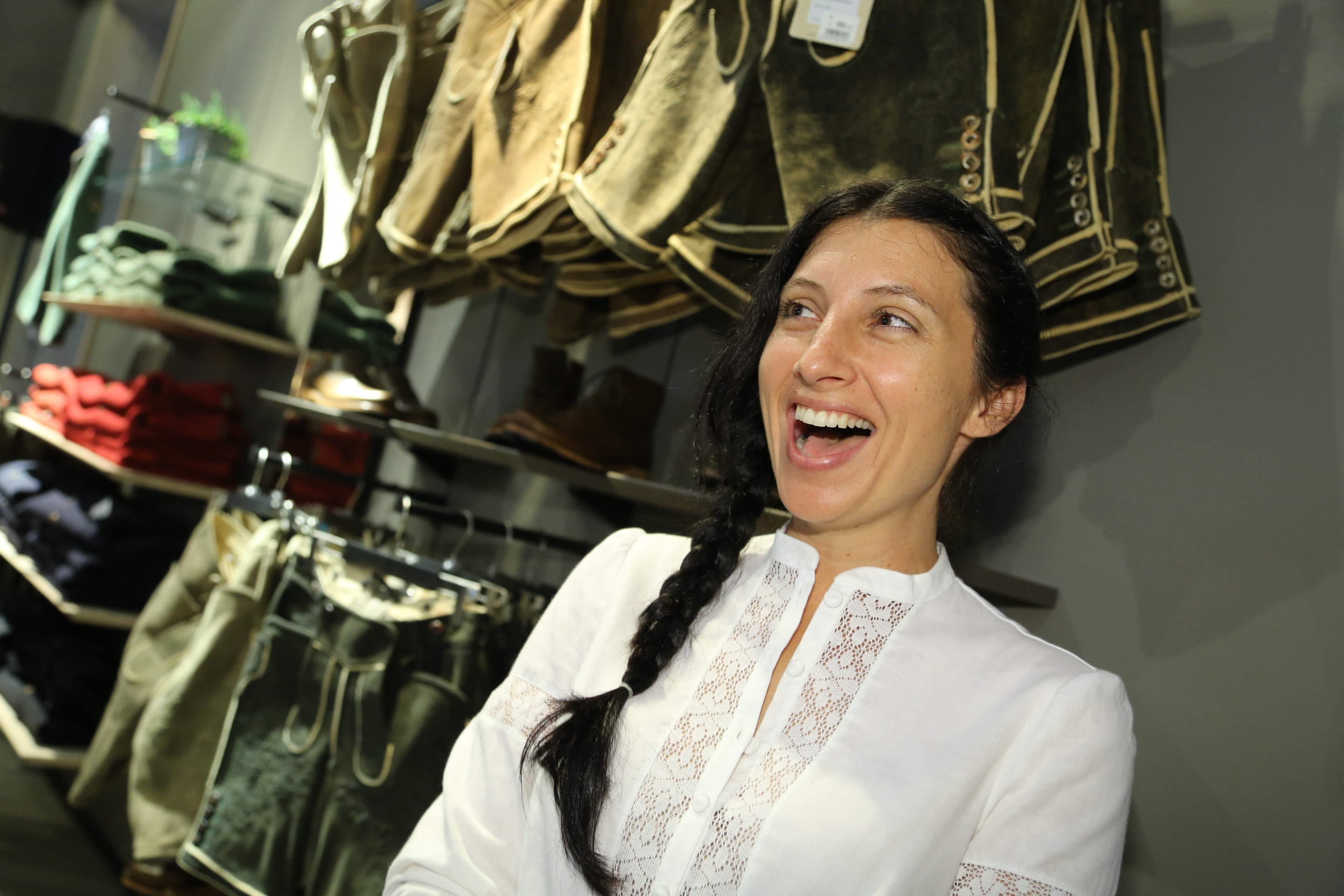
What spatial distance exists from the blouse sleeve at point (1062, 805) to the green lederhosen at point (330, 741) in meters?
0.98

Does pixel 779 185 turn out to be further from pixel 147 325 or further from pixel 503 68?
pixel 147 325

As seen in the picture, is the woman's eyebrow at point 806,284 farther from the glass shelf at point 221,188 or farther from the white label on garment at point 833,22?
the glass shelf at point 221,188

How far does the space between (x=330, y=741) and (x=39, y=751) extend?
1.81m

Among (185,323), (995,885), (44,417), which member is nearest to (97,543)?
(185,323)

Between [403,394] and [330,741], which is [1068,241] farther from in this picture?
[403,394]

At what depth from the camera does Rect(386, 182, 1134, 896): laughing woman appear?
0.92m

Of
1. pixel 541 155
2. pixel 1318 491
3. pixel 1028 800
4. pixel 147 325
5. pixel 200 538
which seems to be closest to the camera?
pixel 1028 800

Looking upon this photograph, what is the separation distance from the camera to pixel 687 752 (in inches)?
40.4

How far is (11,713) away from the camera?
331cm

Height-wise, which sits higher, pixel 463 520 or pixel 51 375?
pixel 463 520

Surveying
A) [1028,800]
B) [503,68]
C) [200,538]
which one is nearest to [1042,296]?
[1028,800]

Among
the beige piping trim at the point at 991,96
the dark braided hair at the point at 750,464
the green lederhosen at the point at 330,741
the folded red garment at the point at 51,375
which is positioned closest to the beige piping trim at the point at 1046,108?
the beige piping trim at the point at 991,96

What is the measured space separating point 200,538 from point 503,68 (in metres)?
1.30

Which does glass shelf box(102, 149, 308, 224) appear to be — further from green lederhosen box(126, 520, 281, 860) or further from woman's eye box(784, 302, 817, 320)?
woman's eye box(784, 302, 817, 320)
